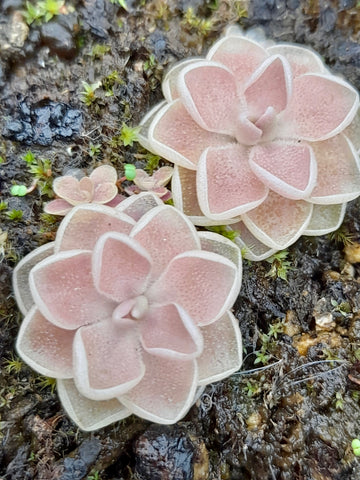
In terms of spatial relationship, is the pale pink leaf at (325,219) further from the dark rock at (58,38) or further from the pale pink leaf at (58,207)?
the dark rock at (58,38)

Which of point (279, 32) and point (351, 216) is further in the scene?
point (279, 32)

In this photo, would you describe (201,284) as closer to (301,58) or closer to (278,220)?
(278,220)

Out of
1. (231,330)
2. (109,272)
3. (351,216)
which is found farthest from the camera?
(351,216)

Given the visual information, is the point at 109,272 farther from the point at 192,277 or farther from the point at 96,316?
the point at 192,277

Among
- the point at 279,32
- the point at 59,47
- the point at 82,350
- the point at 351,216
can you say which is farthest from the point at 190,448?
the point at 279,32

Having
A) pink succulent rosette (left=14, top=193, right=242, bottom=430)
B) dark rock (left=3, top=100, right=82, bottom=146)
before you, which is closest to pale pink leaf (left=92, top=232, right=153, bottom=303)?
pink succulent rosette (left=14, top=193, right=242, bottom=430)

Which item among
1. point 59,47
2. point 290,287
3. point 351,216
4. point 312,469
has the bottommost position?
point 312,469

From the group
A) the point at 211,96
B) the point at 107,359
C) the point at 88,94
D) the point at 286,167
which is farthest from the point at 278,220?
the point at 88,94
